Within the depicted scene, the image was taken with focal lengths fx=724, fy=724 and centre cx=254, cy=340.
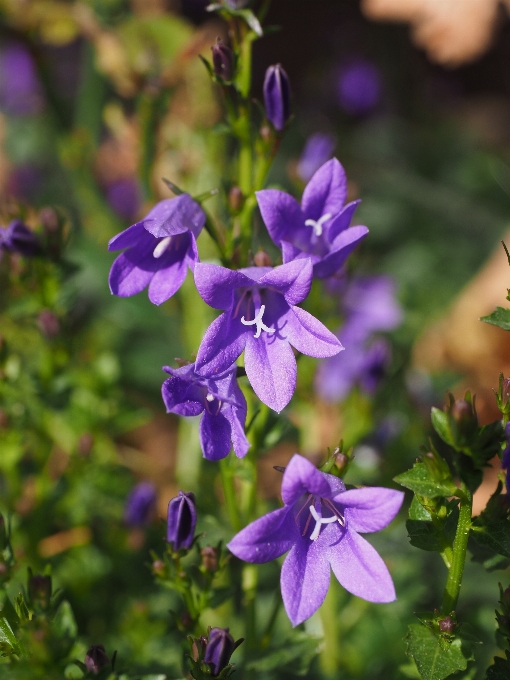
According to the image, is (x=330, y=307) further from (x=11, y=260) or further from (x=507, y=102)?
(x=507, y=102)

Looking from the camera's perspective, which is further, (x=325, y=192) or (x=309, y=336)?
(x=325, y=192)

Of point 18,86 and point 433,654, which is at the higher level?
point 433,654

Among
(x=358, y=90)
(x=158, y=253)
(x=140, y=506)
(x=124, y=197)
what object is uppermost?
(x=158, y=253)

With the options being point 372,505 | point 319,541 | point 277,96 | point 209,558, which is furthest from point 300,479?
point 277,96

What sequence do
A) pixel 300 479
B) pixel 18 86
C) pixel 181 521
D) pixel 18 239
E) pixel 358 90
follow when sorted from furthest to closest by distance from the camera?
1. pixel 18 86
2. pixel 358 90
3. pixel 18 239
4. pixel 181 521
5. pixel 300 479

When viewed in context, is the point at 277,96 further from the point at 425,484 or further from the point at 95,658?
the point at 95,658

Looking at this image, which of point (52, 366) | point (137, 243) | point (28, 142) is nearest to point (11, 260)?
point (52, 366)
